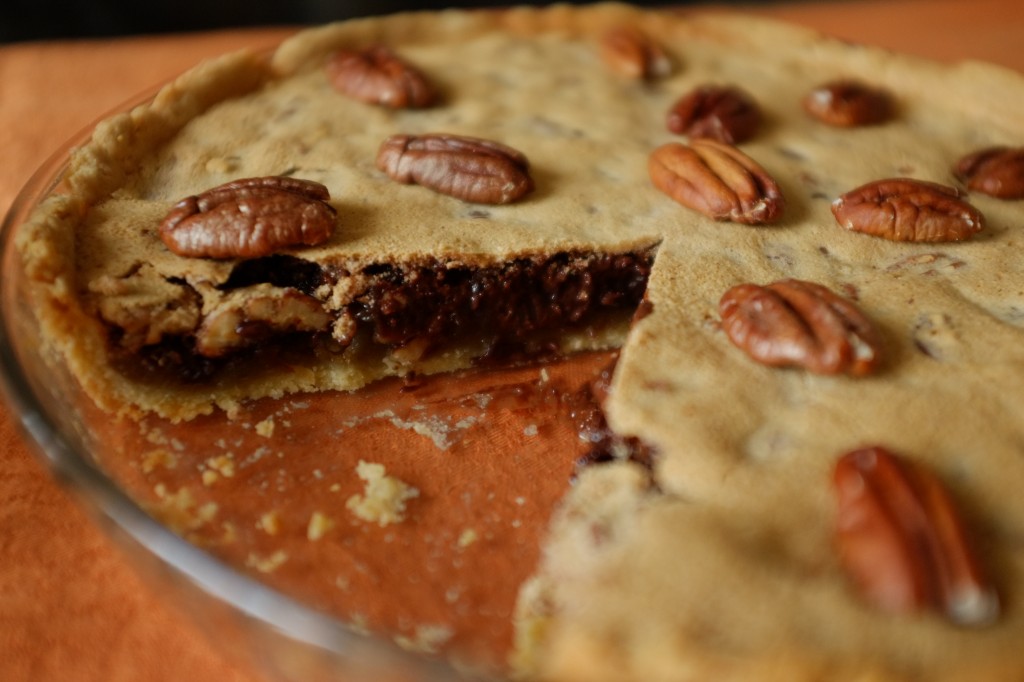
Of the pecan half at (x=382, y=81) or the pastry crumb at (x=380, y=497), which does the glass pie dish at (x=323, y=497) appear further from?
the pecan half at (x=382, y=81)

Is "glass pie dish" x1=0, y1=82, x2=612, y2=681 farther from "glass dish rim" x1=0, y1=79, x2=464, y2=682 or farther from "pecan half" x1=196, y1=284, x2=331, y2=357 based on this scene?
"pecan half" x1=196, y1=284, x2=331, y2=357

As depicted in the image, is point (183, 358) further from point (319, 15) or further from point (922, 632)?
point (319, 15)

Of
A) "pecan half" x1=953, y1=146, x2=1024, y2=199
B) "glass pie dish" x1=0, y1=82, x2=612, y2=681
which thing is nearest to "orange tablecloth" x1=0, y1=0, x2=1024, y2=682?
"glass pie dish" x1=0, y1=82, x2=612, y2=681

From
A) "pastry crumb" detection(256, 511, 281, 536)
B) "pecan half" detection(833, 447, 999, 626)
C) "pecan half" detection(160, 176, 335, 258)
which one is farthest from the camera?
"pecan half" detection(160, 176, 335, 258)

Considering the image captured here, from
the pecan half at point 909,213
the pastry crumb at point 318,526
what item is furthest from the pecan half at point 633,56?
the pastry crumb at point 318,526

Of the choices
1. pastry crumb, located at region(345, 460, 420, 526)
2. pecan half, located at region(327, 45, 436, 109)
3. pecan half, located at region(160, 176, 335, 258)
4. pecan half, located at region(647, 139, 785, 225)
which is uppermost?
pecan half, located at region(160, 176, 335, 258)

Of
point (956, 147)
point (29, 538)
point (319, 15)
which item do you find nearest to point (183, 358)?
point (29, 538)

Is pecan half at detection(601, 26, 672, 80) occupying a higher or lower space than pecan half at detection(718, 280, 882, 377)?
lower
